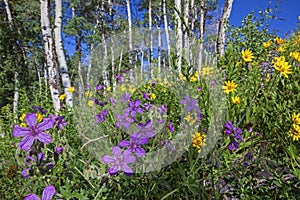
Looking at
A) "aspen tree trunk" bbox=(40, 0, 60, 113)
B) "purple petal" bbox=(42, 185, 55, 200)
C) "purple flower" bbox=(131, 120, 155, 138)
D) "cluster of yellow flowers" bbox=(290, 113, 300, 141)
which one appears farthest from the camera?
"aspen tree trunk" bbox=(40, 0, 60, 113)

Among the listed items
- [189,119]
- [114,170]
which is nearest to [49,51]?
[189,119]

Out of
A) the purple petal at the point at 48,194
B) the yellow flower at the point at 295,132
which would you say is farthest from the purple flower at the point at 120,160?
the yellow flower at the point at 295,132

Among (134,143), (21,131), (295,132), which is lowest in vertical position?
(295,132)

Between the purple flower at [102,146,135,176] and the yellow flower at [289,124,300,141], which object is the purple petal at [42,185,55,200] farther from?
the yellow flower at [289,124,300,141]

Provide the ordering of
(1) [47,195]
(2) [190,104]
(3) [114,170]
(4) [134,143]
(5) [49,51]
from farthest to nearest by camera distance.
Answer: (5) [49,51]
(2) [190,104]
(4) [134,143]
(3) [114,170]
(1) [47,195]

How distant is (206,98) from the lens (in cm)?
155

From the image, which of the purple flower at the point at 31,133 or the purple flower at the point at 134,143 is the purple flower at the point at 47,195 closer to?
the purple flower at the point at 31,133

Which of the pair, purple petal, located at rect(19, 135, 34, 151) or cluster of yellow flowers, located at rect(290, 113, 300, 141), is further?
cluster of yellow flowers, located at rect(290, 113, 300, 141)

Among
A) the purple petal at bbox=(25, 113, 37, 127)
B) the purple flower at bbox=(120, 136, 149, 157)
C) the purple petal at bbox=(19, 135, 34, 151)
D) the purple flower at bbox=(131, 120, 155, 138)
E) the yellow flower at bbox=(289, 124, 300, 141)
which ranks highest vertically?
the purple petal at bbox=(25, 113, 37, 127)

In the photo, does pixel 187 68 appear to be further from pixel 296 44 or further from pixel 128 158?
pixel 296 44

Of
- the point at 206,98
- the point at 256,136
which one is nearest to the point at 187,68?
the point at 206,98

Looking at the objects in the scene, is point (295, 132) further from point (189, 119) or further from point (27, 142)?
point (27, 142)

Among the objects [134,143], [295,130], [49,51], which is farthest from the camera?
[49,51]

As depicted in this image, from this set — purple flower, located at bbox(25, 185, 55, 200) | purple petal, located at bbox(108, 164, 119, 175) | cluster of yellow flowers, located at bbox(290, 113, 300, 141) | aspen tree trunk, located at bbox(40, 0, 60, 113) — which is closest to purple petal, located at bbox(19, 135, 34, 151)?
purple flower, located at bbox(25, 185, 55, 200)
